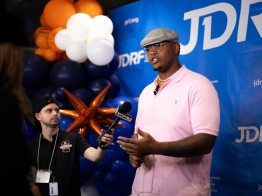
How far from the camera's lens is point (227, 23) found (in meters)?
3.42

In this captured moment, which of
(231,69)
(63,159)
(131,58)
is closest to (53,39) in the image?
(131,58)

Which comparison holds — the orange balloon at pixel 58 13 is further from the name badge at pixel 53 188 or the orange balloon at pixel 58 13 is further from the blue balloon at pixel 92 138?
the name badge at pixel 53 188

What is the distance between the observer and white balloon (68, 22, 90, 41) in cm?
383

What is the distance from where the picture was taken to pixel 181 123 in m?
1.87

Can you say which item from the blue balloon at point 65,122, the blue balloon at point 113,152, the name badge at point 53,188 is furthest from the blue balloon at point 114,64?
the name badge at point 53,188

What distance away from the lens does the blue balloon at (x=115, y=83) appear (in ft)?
13.9

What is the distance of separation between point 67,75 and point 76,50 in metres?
0.34

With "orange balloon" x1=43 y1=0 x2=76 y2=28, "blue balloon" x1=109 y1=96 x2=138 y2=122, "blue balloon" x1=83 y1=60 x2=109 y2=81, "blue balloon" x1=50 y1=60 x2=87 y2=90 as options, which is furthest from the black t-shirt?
"orange balloon" x1=43 y1=0 x2=76 y2=28

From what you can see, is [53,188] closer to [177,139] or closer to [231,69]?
[177,139]

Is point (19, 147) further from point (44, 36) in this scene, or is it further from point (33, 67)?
point (44, 36)

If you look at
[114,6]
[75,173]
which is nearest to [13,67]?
[75,173]

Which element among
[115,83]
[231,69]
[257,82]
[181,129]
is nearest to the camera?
[181,129]

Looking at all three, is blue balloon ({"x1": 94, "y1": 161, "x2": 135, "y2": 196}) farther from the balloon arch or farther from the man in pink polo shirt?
the man in pink polo shirt

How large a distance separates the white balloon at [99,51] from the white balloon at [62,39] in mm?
280
